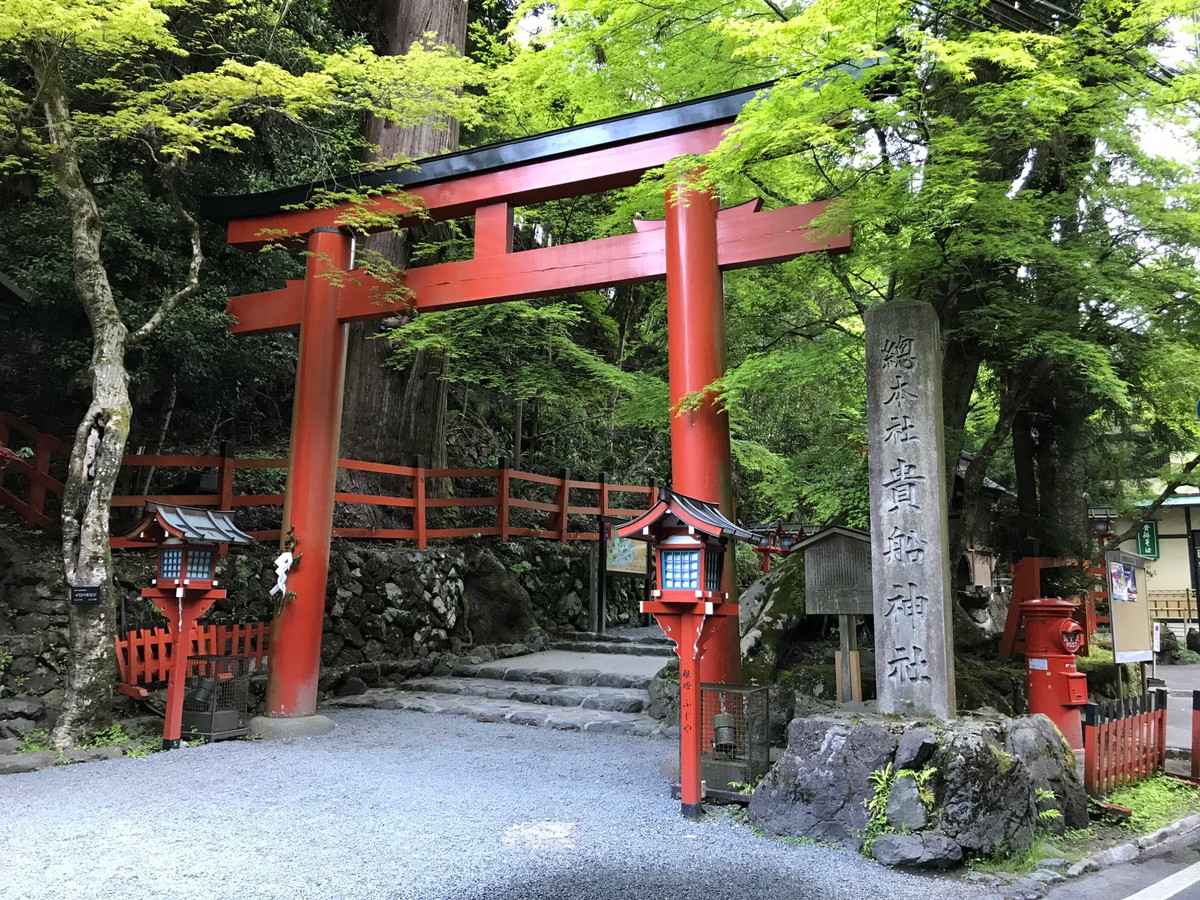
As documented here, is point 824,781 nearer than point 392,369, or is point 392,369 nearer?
point 824,781

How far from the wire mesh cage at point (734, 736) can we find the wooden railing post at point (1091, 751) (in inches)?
92.3

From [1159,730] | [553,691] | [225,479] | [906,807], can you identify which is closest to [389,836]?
[906,807]

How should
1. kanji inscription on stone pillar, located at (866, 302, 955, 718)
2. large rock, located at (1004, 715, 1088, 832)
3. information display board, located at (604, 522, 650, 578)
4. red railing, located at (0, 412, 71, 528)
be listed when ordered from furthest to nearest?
1. information display board, located at (604, 522, 650, 578)
2. red railing, located at (0, 412, 71, 528)
3. kanji inscription on stone pillar, located at (866, 302, 955, 718)
4. large rock, located at (1004, 715, 1088, 832)

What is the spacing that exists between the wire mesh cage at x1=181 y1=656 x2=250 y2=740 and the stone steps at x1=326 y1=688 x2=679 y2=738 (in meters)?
1.77

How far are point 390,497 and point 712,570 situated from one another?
273 inches

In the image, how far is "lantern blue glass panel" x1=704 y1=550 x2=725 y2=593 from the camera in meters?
5.34

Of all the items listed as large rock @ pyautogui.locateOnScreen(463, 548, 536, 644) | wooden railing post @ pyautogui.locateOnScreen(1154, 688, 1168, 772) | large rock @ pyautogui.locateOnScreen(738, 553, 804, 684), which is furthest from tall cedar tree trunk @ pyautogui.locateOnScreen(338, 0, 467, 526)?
wooden railing post @ pyautogui.locateOnScreen(1154, 688, 1168, 772)

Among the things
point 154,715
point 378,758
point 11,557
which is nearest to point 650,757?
point 378,758

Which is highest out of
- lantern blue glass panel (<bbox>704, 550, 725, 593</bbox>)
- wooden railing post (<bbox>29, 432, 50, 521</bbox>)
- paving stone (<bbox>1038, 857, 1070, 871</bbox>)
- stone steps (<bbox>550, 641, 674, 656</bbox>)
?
wooden railing post (<bbox>29, 432, 50, 521</bbox>)

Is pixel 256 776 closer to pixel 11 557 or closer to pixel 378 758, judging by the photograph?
pixel 378 758

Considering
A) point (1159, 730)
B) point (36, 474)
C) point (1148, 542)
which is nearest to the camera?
point (1159, 730)

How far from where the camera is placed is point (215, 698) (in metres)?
7.40

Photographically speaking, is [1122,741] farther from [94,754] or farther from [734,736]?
[94,754]

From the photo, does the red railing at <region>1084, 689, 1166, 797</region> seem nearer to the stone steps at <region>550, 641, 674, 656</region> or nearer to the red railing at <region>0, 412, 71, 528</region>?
the stone steps at <region>550, 641, 674, 656</region>
